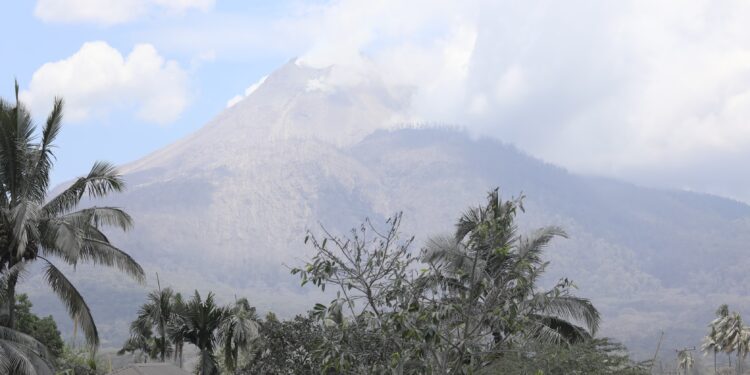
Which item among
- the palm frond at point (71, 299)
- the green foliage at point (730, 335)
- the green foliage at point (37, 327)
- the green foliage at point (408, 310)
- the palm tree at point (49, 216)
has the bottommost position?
the green foliage at point (408, 310)

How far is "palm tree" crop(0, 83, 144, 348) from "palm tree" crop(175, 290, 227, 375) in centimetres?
1143

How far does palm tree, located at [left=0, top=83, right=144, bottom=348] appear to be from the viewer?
674 inches

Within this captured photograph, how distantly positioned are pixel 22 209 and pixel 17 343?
2461mm

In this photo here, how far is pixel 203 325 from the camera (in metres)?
30.7

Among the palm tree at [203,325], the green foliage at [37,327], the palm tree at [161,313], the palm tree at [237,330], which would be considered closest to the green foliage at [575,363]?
the palm tree at [237,330]

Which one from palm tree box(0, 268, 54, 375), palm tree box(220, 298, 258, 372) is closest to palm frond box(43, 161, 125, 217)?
palm tree box(0, 268, 54, 375)

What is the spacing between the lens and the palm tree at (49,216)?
17109mm

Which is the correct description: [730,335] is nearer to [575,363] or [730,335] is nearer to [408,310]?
[575,363]

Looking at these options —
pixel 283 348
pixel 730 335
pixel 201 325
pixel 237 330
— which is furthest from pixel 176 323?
pixel 730 335

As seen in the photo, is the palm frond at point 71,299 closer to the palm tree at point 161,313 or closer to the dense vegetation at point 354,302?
the dense vegetation at point 354,302

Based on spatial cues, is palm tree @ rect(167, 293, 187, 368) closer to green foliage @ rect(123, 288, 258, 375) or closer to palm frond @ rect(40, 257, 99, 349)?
green foliage @ rect(123, 288, 258, 375)

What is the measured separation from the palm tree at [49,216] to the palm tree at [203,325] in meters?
11.4

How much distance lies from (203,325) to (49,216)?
43.4 feet

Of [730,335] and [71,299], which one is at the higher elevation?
[730,335]
